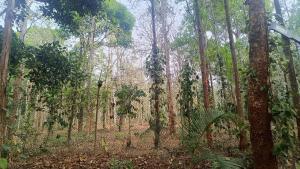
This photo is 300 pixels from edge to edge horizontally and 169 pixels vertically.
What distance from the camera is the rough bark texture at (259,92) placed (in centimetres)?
471

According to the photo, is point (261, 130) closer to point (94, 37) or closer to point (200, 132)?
point (200, 132)

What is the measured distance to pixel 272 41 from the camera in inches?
214

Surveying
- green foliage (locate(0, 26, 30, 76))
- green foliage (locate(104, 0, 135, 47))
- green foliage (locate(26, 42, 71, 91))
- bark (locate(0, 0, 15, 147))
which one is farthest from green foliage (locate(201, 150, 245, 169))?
green foliage (locate(104, 0, 135, 47))

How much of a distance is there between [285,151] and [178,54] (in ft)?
76.4

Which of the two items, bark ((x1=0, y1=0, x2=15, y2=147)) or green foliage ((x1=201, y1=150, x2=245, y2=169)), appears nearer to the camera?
green foliage ((x1=201, y1=150, x2=245, y2=169))

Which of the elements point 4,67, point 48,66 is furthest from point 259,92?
point 48,66

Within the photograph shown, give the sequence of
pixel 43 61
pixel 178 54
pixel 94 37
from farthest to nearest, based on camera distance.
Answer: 1. pixel 178 54
2. pixel 94 37
3. pixel 43 61

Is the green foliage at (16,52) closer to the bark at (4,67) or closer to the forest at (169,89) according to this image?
the forest at (169,89)

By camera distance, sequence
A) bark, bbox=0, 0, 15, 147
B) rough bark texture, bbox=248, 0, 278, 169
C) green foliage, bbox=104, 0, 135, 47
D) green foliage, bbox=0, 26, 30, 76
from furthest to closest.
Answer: green foliage, bbox=104, 0, 135, 47 → green foliage, bbox=0, 26, 30, 76 → bark, bbox=0, 0, 15, 147 → rough bark texture, bbox=248, 0, 278, 169

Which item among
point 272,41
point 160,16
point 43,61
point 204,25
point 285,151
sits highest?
point 160,16

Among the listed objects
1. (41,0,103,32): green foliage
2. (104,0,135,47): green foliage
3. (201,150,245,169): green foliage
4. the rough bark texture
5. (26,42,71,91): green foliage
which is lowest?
(201,150,245,169): green foliage

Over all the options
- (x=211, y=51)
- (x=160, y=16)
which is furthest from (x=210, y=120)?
(x=160, y=16)

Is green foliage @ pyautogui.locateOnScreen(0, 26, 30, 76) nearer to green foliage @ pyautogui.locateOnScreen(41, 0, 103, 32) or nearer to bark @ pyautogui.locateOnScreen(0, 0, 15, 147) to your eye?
green foliage @ pyautogui.locateOnScreen(41, 0, 103, 32)

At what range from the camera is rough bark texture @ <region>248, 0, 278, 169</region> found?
4707mm
